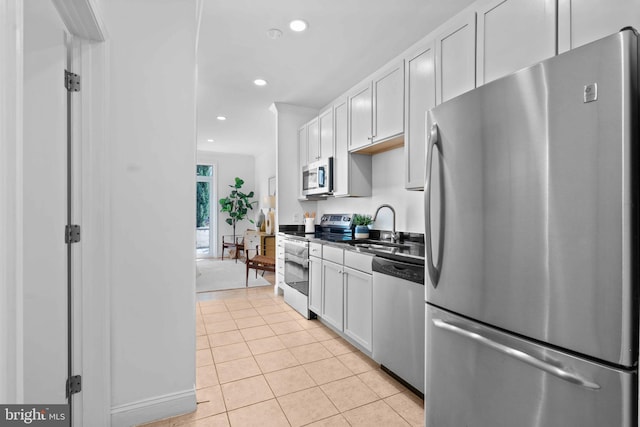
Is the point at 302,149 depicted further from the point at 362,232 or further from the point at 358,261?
the point at 358,261

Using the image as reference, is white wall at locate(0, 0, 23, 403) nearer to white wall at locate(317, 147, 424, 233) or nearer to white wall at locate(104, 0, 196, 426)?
white wall at locate(104, 0, 196, 426)

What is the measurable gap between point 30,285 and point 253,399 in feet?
4.41

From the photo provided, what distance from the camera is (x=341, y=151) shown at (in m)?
3.53

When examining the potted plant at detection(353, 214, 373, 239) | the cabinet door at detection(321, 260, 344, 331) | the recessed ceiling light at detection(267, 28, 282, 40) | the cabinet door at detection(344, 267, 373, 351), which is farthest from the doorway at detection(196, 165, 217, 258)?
the cabinet door at detection(344, 267, 373, 351)

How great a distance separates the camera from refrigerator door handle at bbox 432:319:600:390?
983 millimetres

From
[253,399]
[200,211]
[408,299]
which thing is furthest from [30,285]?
[200,211]

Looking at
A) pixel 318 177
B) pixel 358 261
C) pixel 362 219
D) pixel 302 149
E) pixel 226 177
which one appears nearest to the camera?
pixel 358 261

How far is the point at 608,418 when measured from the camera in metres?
0.93

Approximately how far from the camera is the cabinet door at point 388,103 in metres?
2.65

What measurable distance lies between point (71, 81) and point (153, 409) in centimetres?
177

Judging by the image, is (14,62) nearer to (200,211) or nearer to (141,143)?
(141,143)

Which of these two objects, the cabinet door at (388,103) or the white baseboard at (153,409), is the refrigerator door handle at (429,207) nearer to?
the cabinet door at (388,103)
